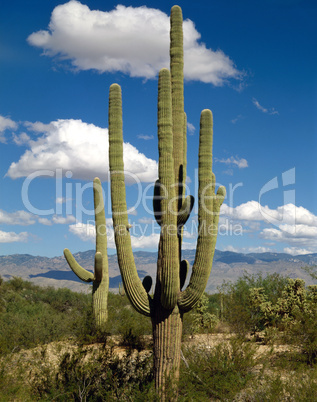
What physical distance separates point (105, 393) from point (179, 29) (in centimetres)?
817

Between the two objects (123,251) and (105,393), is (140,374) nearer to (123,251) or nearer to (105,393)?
(105,393)

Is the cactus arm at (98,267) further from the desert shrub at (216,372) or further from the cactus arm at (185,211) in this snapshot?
the cactus arm at (185,211)

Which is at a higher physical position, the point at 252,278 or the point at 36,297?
the point at 252,278

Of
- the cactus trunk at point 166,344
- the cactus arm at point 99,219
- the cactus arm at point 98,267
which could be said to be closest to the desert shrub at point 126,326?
the cactus arm at point 98,267

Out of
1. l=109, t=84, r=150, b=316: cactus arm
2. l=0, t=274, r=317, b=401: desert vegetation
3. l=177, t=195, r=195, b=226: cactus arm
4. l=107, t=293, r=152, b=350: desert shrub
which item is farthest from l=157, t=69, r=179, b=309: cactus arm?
l=107, t=293, r=152, b=350: desert shrub

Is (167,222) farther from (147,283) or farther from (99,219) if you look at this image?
(99,219)

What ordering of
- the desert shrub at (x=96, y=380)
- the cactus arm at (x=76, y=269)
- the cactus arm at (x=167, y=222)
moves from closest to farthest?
the cactus arm at (x=167, y=222), the desert shrub at (x=96, y=380), the cactus arm at (x=76, y=269)

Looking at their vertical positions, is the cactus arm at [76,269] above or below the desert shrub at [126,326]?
above

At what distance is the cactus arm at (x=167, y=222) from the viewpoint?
26.5ft

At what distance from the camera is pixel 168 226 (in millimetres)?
8141

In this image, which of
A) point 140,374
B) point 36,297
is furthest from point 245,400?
point 36,297

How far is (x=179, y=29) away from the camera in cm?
970

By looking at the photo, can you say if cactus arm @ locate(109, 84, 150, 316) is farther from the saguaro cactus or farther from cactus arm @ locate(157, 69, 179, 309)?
cactus arm @ locate(157, 69, 179, 309)

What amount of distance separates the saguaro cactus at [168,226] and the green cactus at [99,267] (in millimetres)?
6388
